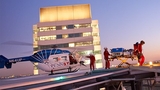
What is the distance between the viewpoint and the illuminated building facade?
4903 cm

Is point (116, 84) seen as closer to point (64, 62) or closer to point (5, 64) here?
point (64, 62)

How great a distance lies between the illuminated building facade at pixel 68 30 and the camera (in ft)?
161

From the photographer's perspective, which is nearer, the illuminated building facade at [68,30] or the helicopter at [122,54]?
the helicopter at [122,54]

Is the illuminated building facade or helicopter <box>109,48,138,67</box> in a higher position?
the illuminated building facade

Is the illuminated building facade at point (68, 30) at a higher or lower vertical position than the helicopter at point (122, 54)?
higher

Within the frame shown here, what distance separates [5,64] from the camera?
18.6 meters

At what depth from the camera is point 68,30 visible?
50.0 meters

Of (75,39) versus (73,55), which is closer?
(73,55)

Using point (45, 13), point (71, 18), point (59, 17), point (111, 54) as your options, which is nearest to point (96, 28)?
point (71, 18)

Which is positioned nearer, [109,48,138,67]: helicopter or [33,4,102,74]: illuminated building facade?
[109,48,138,67]: helicopter

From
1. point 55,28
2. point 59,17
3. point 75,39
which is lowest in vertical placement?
point 75,39

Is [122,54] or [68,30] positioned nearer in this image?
[122,54]

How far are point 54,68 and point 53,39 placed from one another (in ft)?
105

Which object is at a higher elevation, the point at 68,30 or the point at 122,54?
the point at 68,30
